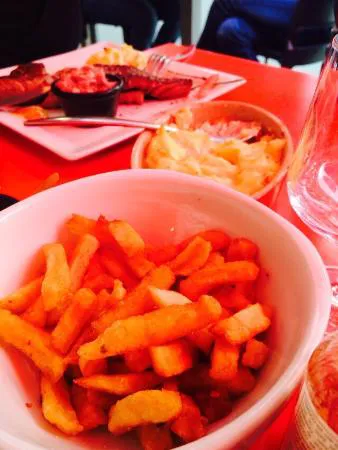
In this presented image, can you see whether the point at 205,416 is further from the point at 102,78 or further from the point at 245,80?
the point at 245,80

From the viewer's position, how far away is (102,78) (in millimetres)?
1300

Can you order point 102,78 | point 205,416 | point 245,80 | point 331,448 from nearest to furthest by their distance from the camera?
point 331,448 → point 205,416 → point 102,78 → point 245,80

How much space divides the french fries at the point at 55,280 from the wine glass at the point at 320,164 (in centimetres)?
36

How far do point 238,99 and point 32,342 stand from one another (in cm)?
111

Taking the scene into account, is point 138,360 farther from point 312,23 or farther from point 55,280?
point 312,23

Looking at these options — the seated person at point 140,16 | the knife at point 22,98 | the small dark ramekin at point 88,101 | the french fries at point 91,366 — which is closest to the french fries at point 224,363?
the french fries at point 91,366

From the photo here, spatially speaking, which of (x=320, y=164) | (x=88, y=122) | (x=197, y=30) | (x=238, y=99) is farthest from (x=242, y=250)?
(x=197, y=30)

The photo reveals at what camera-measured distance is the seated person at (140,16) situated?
10.4 ft

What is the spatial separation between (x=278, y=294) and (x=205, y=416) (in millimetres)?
165

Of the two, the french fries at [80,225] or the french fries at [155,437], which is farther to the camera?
the french fries at [80,225]

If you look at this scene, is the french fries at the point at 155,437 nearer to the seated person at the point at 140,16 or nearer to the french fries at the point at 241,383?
the french fries at the point at 241,383

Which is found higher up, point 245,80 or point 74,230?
point 74,230

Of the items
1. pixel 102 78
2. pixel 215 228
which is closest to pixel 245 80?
pixel 102 78

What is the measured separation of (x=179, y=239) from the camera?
2.32ft
